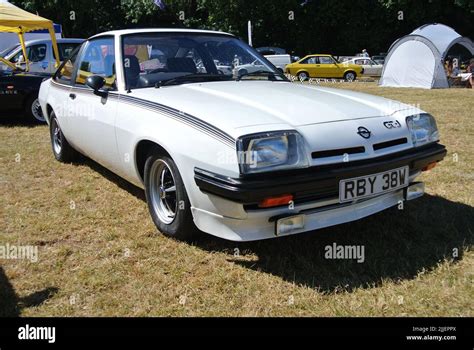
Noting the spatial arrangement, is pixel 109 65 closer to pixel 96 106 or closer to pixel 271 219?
pixel 96 106

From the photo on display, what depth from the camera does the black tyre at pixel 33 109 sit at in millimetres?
7641

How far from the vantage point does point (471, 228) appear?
10.1 ft

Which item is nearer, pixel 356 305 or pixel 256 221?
pixel 356 305

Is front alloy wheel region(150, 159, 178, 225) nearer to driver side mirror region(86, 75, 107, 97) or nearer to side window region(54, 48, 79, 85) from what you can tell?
driver side mirror region(86, 75, 107, 97)

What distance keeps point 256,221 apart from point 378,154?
85 centimetres

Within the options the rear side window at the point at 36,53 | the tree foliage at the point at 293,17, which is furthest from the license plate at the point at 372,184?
the tree foliage at the point at 293,17

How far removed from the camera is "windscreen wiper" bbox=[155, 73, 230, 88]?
328 centimetres

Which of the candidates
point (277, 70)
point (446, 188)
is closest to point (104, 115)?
point (277, 70)

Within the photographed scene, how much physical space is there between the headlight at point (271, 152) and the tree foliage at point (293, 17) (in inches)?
1160

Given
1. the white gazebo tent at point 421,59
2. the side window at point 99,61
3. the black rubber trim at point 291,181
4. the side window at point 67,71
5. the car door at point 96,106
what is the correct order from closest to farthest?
the black rubber trim at point 291,181 → the car door at point 96,106 → the side window at point 99,61 → the side window at point 67,71 → the white gazebo tent at point 421,59

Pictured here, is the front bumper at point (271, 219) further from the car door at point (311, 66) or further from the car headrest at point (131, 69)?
the car door at point (311, 66)

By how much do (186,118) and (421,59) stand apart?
1447 centimetres

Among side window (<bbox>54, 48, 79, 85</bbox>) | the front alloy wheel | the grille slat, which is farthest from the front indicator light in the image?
side window (<bbox>54, 48, 79, 85</bbox>)
